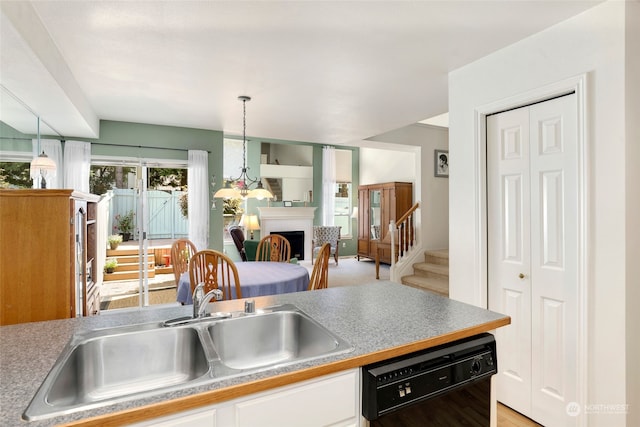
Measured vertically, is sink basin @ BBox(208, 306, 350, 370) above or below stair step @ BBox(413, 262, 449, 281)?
above

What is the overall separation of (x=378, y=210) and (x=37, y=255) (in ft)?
21.5

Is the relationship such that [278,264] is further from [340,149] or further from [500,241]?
[340,149]

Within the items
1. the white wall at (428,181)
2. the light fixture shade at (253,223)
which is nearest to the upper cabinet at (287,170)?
Answer: the light fixture shade at (253,223)

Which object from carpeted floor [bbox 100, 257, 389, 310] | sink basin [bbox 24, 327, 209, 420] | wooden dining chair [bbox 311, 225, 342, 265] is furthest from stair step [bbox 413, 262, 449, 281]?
sink basin [bbox 24, 327, 209, 420]

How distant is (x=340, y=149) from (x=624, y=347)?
7494 mm

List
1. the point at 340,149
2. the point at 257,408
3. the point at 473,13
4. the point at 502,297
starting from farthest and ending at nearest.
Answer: the point at 340,149 → the point at 502,297 → the point at 473,13 → the point at 257,408

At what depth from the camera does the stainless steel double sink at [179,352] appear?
3.49 ft

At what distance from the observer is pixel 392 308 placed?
1.61 metres

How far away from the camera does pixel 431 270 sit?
4930mm

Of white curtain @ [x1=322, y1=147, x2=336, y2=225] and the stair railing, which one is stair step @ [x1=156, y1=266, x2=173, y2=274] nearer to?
the stair railing

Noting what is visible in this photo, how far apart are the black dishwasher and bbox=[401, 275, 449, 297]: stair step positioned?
295 cm

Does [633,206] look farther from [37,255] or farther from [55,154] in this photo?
[55,154]

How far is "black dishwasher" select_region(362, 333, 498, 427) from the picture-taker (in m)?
1.12

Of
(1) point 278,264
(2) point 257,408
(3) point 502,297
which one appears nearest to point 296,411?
(2) point 257,408
